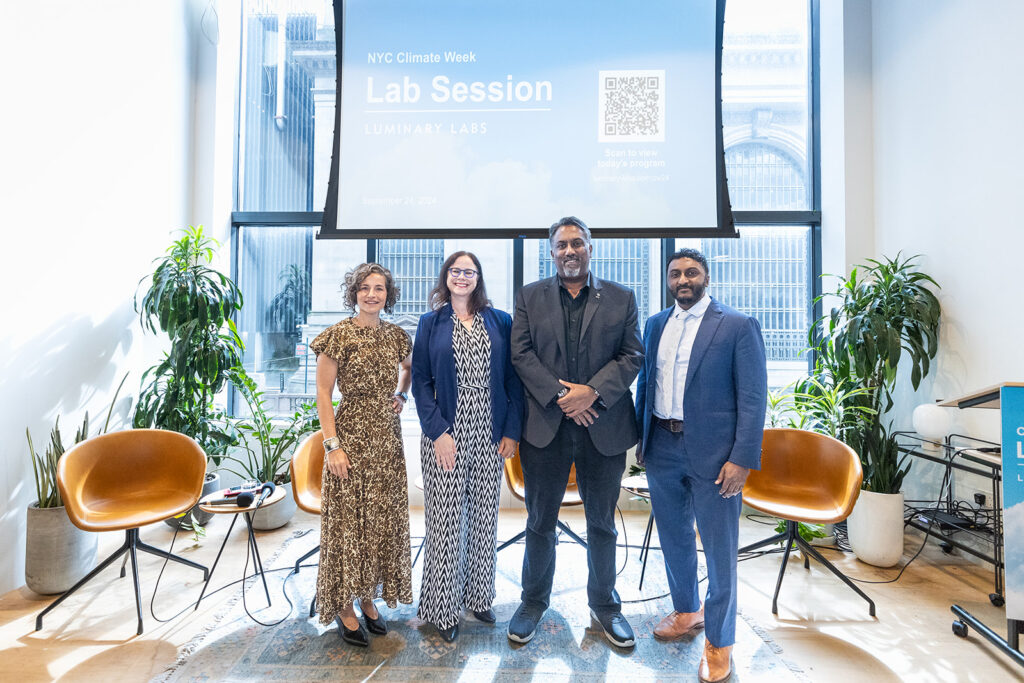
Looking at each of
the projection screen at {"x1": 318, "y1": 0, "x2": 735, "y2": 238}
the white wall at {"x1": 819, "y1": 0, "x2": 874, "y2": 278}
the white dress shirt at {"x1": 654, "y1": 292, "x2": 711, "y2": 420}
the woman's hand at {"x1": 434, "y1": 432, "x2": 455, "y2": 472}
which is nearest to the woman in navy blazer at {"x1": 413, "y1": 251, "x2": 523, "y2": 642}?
the woman's hand at {"x1": 434, "y1": 432, "x2": 455, "y2": 472}

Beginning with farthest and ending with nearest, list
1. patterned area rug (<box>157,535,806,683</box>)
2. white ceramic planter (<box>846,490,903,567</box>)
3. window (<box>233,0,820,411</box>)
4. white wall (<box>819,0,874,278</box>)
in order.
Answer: window (<box>233,0,820,411</box>) < white wall (<box>819,0,874,278</box>) < white ceramic planter (<box>846,490,903,567</box>) < patterned area rug (<box>157,535,806,683</box>)

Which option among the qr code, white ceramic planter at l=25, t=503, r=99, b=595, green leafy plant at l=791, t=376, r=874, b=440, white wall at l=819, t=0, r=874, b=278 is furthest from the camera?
white wall at l=819, t=0, r=874, b=278

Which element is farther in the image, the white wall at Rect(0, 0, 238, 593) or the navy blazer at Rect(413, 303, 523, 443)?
the white wall at Rect(0, 0, 238, 593)

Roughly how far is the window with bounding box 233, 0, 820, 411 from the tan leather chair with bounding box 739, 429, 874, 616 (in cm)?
154

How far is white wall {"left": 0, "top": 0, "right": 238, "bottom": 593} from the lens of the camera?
2598mm

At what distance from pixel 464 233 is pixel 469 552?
88.2 inches

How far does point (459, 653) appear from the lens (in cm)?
207

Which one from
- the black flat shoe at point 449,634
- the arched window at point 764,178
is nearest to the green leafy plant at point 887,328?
the arched window at point 764,178

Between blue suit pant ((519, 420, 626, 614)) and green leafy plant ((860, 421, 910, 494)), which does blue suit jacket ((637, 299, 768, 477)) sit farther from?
green leafy plant ((860, 421, 910, 494))

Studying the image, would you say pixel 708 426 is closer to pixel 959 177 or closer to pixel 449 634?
pixel 449 634

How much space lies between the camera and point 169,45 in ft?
12.4

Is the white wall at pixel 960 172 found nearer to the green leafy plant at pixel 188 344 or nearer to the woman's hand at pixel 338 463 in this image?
the woman's hand at pixel 338 463

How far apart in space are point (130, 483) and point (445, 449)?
1.86 metres

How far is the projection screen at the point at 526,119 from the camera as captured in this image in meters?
3.62
